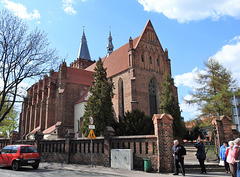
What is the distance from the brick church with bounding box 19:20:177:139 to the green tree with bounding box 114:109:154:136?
3240 millimetres

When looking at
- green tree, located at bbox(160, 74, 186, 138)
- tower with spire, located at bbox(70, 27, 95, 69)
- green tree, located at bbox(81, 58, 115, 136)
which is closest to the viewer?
green tree, located at bbox(81, 58, 115, 136)

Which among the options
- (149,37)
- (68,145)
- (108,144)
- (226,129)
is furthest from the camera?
(149,37)

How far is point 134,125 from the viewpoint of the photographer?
66.6 ft

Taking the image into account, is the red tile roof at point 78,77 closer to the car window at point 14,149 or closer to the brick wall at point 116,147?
the brick wall at point 116,147

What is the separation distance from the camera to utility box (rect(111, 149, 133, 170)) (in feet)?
35.9

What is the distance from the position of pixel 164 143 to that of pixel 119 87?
18617mm

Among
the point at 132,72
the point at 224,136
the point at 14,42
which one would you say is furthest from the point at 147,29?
the point at 224,136

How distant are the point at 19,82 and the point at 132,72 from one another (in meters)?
13.2

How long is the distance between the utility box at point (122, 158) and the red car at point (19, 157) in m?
4.27

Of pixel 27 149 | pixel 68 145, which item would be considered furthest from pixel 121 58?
pixel 27 149

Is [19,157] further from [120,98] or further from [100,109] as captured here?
[120,98]

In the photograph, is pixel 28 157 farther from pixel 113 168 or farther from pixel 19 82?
pixel 19 82

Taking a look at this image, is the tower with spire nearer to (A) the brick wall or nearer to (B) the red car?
(A) the brick wall

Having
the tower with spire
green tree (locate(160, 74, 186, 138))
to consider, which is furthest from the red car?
the tower with spire
